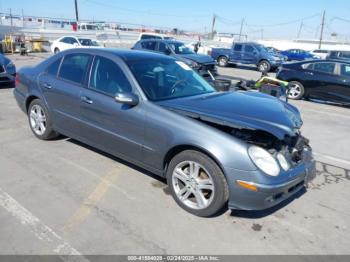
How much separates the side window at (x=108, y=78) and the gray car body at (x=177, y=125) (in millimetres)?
73

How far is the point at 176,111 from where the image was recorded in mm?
3633

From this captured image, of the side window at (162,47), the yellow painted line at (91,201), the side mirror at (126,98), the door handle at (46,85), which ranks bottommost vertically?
the yellow painted line at (91,201)

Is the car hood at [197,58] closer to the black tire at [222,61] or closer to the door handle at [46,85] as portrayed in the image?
the black tire at [222,61]

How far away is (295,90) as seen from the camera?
36.9 feet

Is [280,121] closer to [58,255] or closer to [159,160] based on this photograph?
[159,160]

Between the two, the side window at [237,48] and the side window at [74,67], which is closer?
the side window at [74,67]

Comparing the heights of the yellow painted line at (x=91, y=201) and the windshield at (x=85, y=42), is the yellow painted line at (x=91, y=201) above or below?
below

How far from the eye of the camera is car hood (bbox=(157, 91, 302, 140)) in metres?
3.40

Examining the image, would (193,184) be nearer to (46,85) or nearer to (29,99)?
(46,85)

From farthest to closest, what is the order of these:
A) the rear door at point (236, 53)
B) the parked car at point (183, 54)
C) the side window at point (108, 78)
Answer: the rear door at point (236, 53)
the parked car at point (183, 54)
the side window at point (108, 78)

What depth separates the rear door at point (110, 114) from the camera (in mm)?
3912

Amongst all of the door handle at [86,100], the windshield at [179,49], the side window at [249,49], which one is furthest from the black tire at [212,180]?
the side window at [249,49]

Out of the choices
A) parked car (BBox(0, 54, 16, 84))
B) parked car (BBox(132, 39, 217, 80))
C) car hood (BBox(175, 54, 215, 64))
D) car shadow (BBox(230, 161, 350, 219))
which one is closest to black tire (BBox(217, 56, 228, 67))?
parked car (BBox(132, 39, 217, 80))

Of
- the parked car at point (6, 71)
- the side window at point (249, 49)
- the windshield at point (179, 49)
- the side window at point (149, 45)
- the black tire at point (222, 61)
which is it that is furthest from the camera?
the black tire at point (222, 61)
